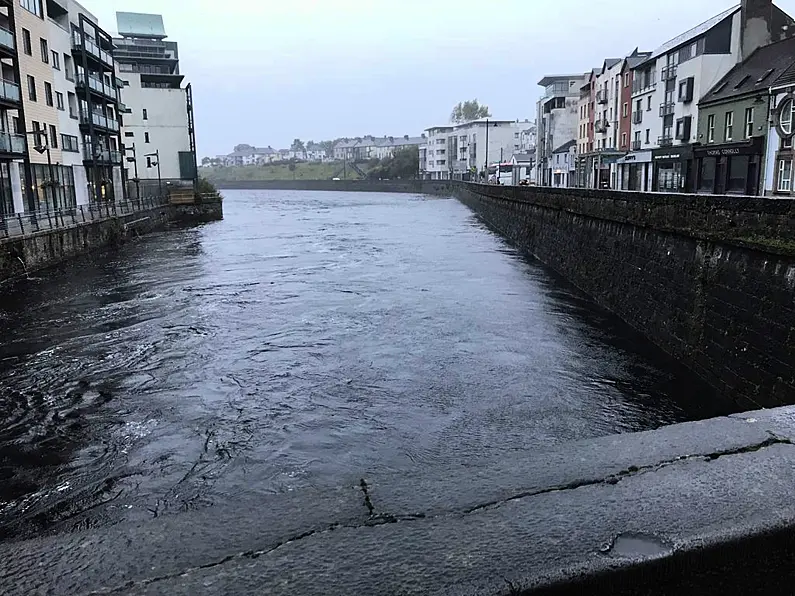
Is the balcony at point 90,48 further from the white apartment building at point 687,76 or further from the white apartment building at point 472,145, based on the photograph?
the white apartment building at point 472,145

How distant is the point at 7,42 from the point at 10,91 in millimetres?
2338

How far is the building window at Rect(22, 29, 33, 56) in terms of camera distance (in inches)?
1453

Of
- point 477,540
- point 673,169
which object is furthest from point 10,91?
point 673,169

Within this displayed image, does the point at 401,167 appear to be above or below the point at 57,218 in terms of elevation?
above

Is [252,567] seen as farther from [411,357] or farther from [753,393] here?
[411,357]

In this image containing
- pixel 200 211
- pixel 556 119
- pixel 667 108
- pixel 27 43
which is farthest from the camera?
pixel 556 119

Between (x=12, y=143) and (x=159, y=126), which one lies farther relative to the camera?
(x=159, y=126)

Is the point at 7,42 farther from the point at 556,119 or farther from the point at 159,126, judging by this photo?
the point at 556,119

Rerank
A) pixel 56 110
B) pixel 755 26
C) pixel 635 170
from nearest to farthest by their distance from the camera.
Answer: pixel 755 26, pixel 56 110, pixel 635 170

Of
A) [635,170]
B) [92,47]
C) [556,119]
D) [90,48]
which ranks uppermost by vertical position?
[92,47]

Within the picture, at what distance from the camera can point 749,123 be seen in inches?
1353

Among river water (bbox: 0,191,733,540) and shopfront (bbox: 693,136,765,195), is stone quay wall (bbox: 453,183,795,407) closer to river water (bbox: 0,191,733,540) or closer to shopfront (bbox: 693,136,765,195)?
river water (bbox: 0,191,733,540)

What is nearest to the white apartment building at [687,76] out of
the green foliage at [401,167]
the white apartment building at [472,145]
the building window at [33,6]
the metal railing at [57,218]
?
the metal railing at [57,218]

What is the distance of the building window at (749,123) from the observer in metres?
34.1
